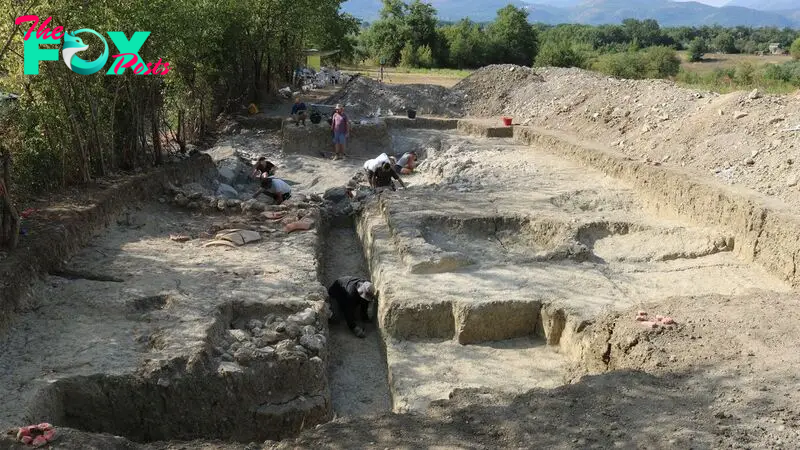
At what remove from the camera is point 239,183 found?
13.8 meters

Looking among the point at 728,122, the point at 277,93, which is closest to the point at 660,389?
the point at 728,122

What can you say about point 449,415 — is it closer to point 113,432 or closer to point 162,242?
point 113,432

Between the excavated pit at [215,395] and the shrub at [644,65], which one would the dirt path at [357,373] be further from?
the shrub at [644,65]

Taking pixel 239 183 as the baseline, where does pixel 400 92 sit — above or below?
above

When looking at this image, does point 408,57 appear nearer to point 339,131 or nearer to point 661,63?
point 661,63

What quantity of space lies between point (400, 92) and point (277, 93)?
4.41 metres

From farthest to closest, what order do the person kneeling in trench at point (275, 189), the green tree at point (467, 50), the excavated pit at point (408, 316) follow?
the green tree at point (467, 50)
the person kneeling in trench at point (275, 189)
the excavated pit at point (408, 316)

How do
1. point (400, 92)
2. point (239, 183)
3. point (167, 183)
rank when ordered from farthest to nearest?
point (400, 92)
point (239, 183)
point (167, 183)

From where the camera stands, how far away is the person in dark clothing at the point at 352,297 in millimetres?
7566

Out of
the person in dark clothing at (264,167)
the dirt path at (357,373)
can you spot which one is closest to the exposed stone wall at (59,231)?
the person in dark clothing at (264,167)

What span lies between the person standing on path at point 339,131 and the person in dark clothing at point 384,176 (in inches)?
155

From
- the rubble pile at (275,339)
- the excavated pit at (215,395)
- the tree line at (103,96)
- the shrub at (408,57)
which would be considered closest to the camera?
the excavated pit at (215,395)

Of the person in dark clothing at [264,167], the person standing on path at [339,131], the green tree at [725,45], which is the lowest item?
the person in dark clothing at [264,167]

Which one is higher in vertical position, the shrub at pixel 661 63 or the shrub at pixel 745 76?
the shrub at pixel 661 63
